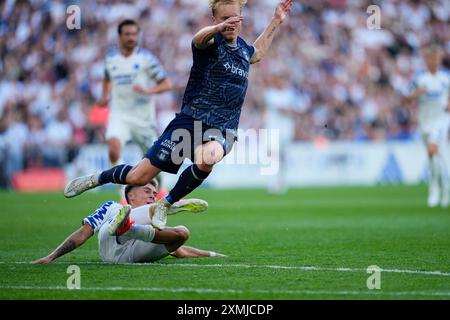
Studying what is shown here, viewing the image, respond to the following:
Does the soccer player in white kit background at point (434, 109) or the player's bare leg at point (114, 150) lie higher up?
the soccer player in white kit background at point (434, 109)

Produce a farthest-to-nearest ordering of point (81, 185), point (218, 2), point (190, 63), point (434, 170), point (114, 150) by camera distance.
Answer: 1. point (190, 63)
2. point (434, 170)
3. point (114, 150)
4. point (81, 185)
5. point (218, 2)

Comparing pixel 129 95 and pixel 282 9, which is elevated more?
pixel 282 9

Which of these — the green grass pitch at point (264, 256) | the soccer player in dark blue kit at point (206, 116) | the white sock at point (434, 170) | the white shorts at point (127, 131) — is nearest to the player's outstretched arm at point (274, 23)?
the soccer player in dark blue kit at point (206, 116)

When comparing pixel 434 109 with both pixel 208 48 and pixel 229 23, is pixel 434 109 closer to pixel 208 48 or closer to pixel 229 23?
pixel 208 48

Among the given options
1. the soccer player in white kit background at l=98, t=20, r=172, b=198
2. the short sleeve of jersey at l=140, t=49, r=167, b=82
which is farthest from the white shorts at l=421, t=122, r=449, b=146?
the short sleeve of jersey at l=140, t=49, r=167, b=82

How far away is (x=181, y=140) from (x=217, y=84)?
70cm

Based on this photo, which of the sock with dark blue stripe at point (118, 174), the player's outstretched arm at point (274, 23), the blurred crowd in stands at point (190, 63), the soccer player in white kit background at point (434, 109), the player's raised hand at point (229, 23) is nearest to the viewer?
the player's raised hand at point (229, 23)

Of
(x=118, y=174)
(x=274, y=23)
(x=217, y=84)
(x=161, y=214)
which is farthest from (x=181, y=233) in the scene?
(x=274, y=23)

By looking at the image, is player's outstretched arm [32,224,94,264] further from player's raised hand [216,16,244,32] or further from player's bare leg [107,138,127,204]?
player's bare leg [107,138,127,204]

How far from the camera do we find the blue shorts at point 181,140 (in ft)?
29.2

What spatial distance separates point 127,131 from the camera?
1455cm

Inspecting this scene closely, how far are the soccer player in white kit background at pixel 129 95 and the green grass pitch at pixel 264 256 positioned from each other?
1592 millimetres

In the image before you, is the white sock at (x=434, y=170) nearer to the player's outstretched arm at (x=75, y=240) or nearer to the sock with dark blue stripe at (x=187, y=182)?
the sock with dark blue stripe at (x=187, y=182)

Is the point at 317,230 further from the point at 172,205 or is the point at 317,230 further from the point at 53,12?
the point at 53,12
